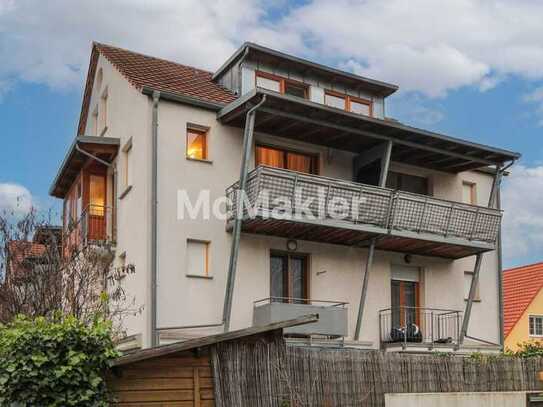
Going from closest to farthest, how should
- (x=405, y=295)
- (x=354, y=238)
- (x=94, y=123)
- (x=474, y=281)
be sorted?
1. (x=354, y=238)
2. (x=474, y=281)
3. (x=405, y=295)
4. (x=94, y=123)

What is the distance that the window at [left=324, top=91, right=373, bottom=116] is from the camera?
24.9m

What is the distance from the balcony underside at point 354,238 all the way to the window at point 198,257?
44.5 inches

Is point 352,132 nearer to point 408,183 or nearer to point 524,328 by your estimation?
point 408,183

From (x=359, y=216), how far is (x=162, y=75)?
21.9ft

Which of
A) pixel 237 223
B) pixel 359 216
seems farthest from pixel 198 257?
pixel 359 216

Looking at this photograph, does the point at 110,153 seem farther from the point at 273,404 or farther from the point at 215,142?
the point at 273,404

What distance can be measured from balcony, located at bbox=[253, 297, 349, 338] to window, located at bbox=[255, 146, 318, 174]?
3.61m

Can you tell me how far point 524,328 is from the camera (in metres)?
38.2

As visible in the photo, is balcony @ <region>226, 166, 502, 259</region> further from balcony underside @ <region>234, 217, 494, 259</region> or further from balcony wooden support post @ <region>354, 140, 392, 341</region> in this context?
balcony wooden support post @ <region>354, 140, 392, 341</region>

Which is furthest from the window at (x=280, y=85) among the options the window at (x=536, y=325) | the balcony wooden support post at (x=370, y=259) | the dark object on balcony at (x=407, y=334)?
the window at (x=536, y=325)

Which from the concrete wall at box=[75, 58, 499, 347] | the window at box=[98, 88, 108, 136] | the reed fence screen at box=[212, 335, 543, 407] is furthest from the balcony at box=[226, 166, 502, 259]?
the window at box=[98, 88, 108, 136]

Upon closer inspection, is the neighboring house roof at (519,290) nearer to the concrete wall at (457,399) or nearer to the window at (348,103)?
the window at (348,103)

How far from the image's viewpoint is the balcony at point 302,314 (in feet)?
66.7

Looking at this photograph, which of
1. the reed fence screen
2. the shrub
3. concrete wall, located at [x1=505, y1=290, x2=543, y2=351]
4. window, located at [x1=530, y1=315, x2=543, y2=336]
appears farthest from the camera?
window, located at [x1=530, y1=315, x2=543, y2=336]
